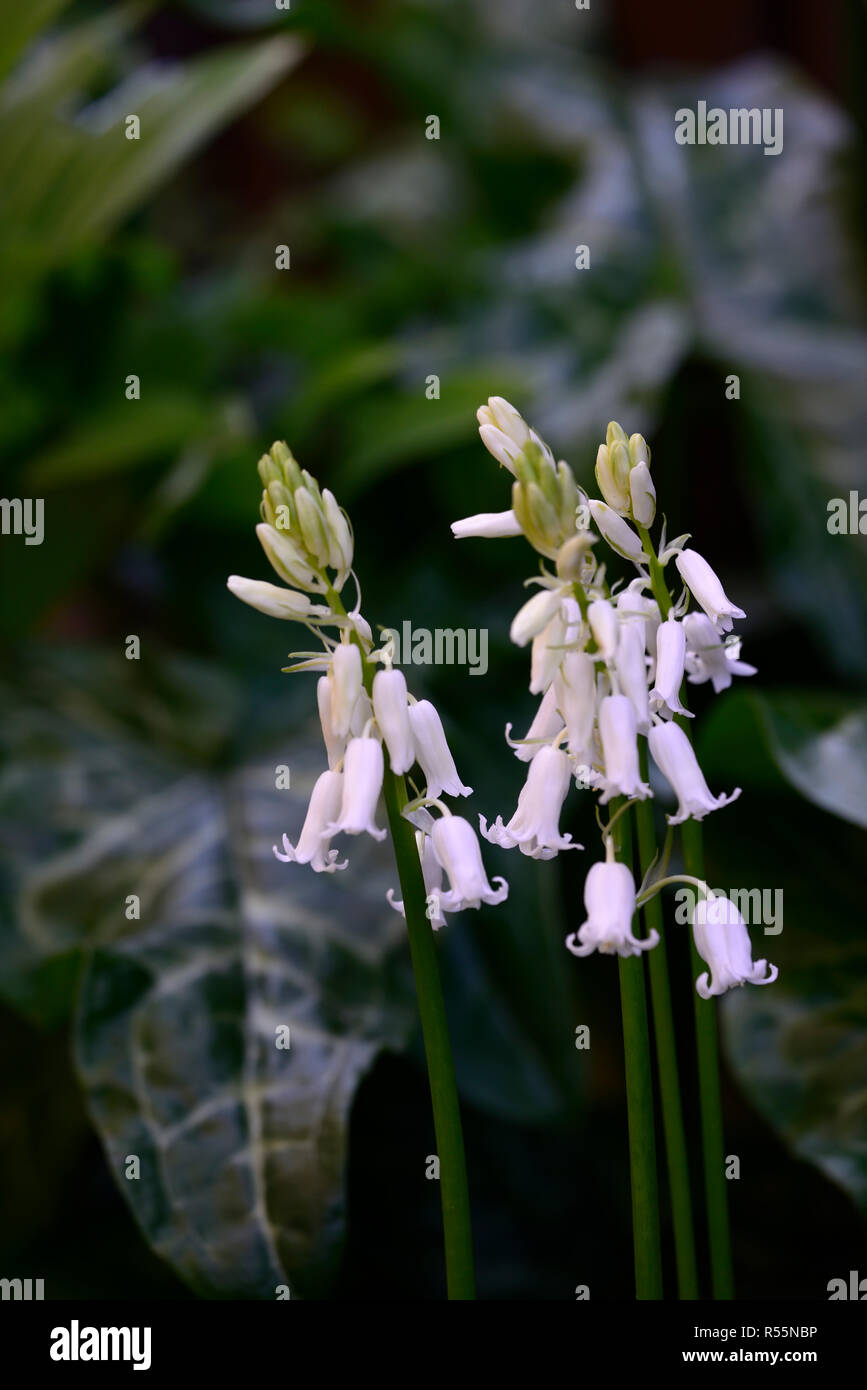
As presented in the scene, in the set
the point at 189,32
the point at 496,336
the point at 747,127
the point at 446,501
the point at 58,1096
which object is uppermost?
the point at 189,32

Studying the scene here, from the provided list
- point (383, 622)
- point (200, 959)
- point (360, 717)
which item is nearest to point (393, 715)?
point (360, 717)

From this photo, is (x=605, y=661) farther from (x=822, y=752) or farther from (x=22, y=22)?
(x=22, y=22)

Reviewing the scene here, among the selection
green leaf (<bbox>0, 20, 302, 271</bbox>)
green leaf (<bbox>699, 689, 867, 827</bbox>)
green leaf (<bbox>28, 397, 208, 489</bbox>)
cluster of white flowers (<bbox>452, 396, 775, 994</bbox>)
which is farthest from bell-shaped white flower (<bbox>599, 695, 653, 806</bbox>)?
green leaf (<bbox>0, 20, 302, 271</bbox>)

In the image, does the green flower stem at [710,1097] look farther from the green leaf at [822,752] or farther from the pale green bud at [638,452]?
the green leaf at [822,752]

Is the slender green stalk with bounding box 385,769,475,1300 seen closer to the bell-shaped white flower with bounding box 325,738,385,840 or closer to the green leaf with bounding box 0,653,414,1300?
the bell-shaped white flower with bounding box 325,738,385,840

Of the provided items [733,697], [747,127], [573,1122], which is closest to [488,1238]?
[573,1122]

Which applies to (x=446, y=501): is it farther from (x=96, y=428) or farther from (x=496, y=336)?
(x=96, y=428)
